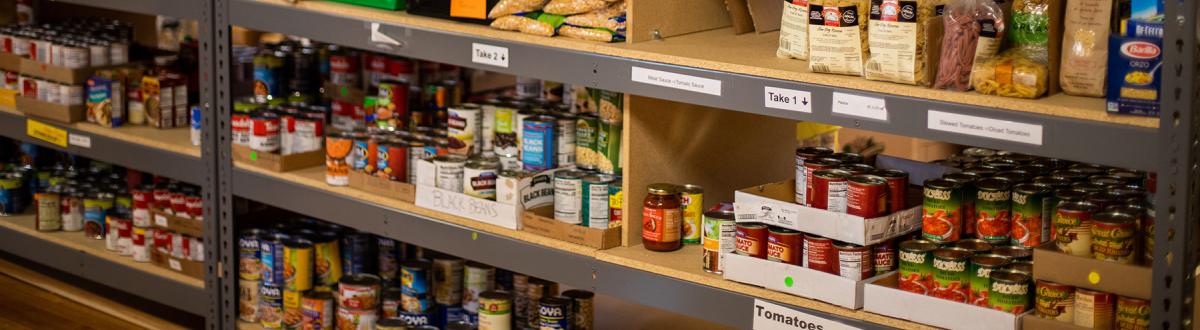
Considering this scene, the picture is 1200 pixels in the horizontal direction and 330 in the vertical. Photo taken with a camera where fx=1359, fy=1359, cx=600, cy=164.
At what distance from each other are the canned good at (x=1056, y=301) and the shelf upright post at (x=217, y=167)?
89.1 inches

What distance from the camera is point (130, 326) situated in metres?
4.30

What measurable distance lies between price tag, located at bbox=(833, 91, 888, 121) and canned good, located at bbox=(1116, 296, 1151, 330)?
1.63ft

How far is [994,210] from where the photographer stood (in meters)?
2.53

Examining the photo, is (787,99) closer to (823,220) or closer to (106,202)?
(823,220)

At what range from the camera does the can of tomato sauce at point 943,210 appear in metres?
2.54

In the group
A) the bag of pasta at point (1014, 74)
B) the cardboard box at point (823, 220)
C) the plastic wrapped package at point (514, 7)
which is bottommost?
the cardboard box at point (823, 220)

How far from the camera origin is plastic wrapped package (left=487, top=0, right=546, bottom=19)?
9.92ft

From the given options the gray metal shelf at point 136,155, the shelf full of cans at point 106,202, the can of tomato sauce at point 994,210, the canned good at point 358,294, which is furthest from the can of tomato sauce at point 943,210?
the shelf full of cans at point 106,202

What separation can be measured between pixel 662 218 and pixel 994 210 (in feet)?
2.29

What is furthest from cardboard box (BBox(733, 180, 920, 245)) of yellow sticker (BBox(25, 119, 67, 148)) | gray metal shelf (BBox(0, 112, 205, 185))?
yellow sticker (BBox(25, 119, 67, 148))

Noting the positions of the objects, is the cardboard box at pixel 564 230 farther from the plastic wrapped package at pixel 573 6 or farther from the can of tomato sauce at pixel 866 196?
the can of tomato sauce at pixel 866 196

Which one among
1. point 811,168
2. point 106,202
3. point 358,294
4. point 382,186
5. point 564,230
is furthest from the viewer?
point 106,202

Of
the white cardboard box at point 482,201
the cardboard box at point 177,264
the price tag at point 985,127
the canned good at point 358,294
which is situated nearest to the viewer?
the price tag at point 985,127

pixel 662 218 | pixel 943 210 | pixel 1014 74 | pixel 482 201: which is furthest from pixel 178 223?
pixel 1014 74
